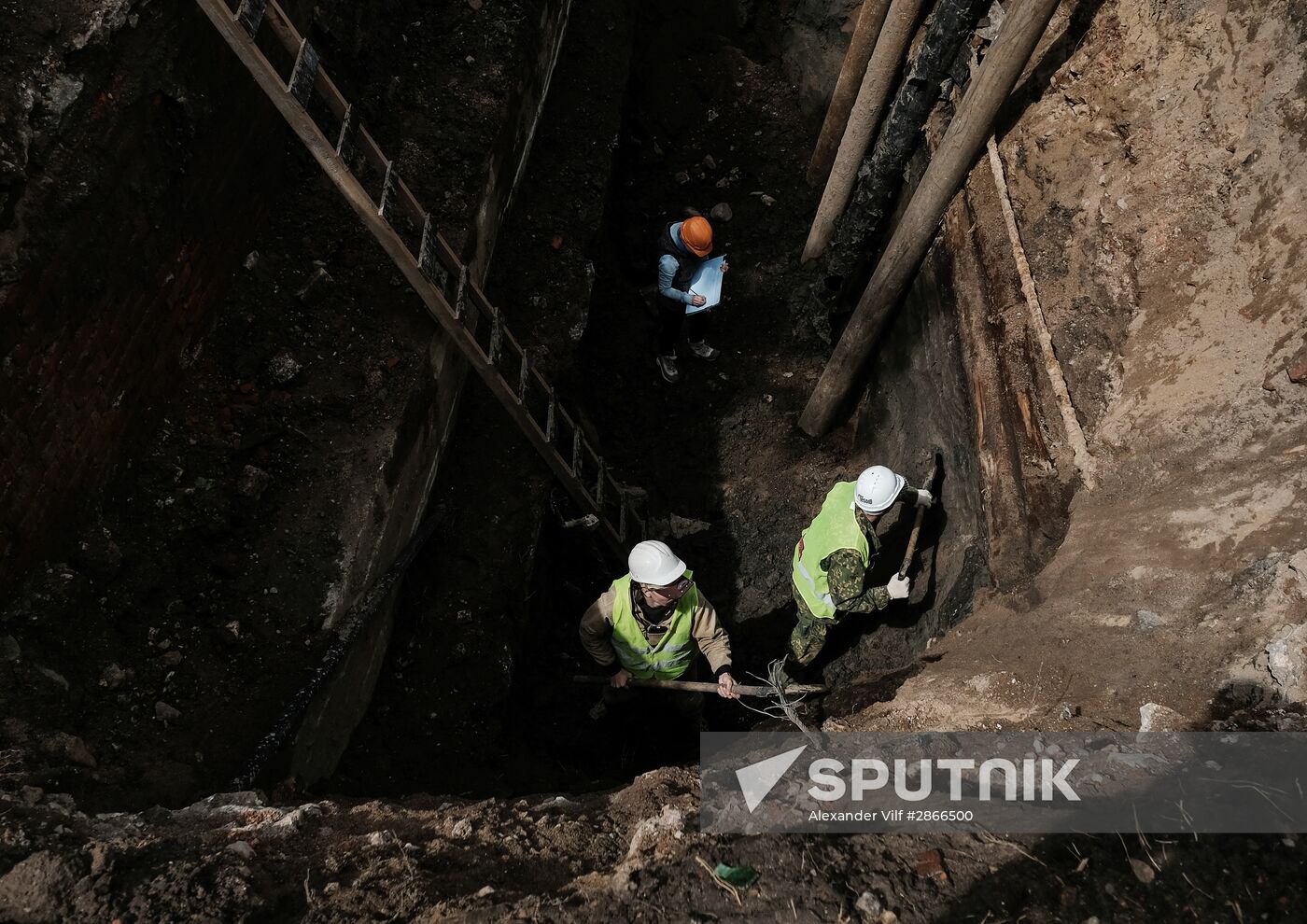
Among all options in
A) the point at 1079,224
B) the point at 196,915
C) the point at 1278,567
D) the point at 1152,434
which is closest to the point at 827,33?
the point at 1079,224

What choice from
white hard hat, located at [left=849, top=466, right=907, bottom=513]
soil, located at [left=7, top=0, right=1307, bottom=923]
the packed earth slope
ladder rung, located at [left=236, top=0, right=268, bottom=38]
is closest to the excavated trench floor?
soil, located at [left=7, top=0, right=1307, bottom=923]

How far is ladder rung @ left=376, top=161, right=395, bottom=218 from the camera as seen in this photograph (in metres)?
3.87

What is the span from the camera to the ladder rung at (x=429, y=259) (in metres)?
4.07

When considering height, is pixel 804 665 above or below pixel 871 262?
below

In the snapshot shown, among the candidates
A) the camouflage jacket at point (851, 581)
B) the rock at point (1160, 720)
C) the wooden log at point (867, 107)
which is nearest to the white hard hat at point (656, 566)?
the camouflage jacket at point (851, 581)

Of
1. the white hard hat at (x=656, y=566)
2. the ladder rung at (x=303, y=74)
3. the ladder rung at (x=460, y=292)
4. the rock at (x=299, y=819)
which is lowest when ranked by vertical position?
the rock at (x=299, y=819)

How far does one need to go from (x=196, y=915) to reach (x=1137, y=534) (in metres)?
3.53

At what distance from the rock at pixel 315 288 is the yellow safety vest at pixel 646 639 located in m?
2.39

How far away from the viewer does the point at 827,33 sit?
727 cm

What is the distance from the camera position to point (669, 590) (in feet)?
11.9

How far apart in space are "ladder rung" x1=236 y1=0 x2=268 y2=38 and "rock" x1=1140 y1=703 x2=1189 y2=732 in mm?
4306

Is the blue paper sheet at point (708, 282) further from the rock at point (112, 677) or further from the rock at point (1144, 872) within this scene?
the rock at point (1144, 872)

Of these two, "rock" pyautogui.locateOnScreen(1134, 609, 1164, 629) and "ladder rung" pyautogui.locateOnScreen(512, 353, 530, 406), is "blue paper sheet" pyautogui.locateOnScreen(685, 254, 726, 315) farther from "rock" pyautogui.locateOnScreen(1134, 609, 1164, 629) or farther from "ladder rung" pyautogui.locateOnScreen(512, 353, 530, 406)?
"rock" pyautogui.locateOnScreen(1134, 609, 1164, 629)

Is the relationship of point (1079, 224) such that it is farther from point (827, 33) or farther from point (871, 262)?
point (827, 33)
